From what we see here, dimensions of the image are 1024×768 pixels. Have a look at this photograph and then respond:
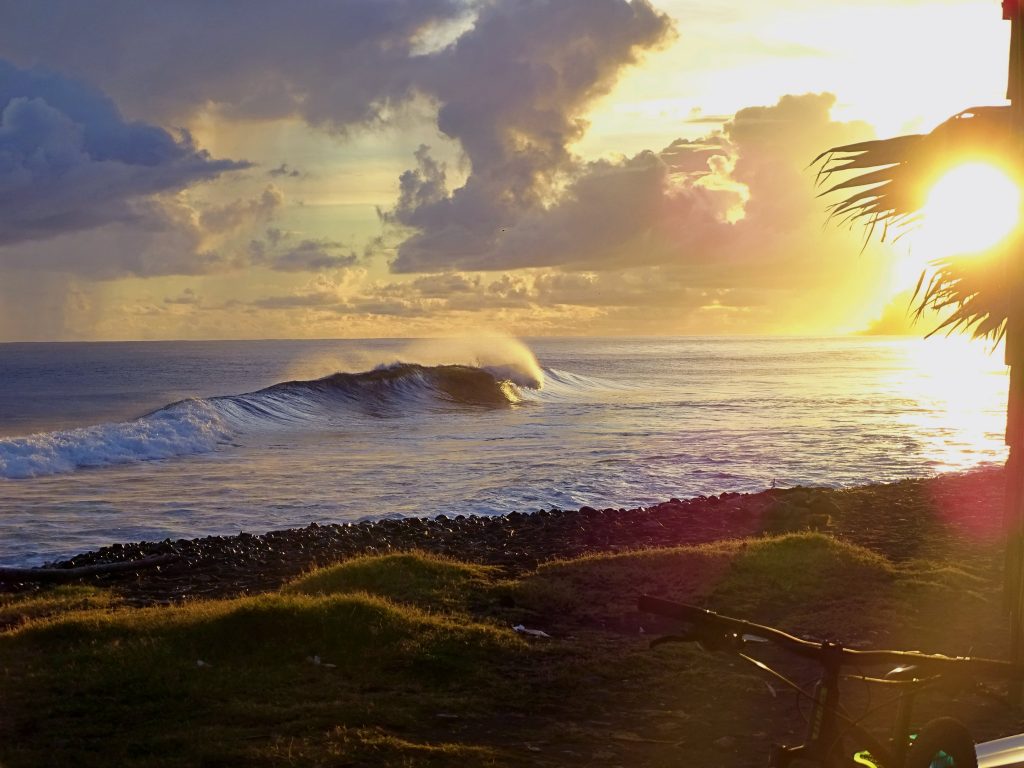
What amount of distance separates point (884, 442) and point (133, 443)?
2506cm

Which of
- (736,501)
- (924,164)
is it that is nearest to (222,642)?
(924,164)

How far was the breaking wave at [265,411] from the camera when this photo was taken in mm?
32125

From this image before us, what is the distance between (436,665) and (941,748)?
19.7ft

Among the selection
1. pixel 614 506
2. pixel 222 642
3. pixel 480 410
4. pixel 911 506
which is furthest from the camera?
pixel 480 410

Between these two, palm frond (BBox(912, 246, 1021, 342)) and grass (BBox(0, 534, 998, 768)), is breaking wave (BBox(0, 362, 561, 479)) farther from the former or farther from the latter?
palm frond (BBox(912, 246, 1021, 342))

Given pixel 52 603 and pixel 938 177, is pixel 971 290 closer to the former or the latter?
pixel 938 177

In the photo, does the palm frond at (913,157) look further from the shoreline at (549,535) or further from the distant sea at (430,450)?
the shoreline at (549,535)

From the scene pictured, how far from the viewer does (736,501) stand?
21234mm

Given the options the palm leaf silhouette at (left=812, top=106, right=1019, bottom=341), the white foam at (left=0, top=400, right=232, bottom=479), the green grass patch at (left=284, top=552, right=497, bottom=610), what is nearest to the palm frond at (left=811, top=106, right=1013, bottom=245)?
the palm leaf silhouette at (left=812, top=106, right=1019, bottom=341)

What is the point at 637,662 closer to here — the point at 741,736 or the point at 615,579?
the point at 741,736

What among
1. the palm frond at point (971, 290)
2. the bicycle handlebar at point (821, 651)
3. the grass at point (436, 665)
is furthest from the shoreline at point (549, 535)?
the bicycle handlebar at point (821, 651)

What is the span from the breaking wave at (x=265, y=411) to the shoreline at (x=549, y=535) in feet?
48.0

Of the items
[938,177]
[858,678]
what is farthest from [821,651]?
[938,177]

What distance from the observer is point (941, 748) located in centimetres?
324
